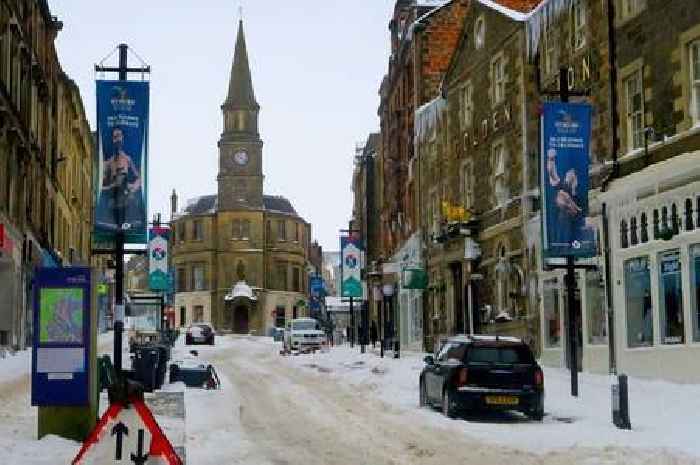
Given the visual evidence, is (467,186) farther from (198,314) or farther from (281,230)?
(281,230)

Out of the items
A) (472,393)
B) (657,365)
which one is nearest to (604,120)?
(657,365)

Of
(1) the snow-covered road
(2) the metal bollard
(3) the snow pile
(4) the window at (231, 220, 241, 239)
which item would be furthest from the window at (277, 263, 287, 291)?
(2) the metal bollard

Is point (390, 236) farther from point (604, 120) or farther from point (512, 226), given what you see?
point (604, 120)

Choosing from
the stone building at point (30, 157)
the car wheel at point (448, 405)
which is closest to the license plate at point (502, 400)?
the car wheel at point (448, 405)

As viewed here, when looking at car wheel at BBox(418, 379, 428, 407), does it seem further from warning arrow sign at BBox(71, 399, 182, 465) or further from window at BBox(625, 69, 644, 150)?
warning arrow sign at BBox(71, 399, 182, 465)

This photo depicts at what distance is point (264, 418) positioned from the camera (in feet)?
63.2

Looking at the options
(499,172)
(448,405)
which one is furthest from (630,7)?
(448,405)

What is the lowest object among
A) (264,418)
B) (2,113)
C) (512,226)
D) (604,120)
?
(264,418)

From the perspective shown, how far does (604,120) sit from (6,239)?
2040cm

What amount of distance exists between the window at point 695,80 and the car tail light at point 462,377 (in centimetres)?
729

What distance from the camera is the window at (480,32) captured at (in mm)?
35256

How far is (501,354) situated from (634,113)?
316 inches

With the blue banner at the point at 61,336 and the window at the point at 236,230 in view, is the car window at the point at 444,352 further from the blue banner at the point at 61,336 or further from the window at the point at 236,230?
the window at the point at 236,230

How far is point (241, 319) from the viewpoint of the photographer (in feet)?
360
